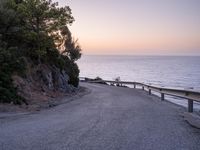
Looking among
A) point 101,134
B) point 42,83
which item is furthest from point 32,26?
point 101,134

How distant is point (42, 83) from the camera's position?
26016mm

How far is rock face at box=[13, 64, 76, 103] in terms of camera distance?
2098 cm

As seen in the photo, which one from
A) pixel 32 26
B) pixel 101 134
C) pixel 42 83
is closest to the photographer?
pixel 101 134

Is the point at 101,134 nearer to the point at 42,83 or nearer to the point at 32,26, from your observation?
the point at 42,83

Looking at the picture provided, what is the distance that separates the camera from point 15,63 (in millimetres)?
19406

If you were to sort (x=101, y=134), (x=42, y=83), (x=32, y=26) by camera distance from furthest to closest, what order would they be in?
1. (x=32, y=26)
2. (x=42, y=83)
3. (x=101, y=134)

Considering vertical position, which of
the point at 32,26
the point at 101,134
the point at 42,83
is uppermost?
the point at 32,26

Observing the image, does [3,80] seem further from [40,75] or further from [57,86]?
[57,86]

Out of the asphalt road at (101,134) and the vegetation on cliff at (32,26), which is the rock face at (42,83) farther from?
the asphalt road at (101,134)

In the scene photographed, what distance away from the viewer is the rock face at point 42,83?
68.8 ft

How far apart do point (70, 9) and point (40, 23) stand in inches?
109

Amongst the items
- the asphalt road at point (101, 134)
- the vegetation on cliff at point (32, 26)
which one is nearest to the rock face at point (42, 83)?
the vegetation on cliff at point (32, 26)

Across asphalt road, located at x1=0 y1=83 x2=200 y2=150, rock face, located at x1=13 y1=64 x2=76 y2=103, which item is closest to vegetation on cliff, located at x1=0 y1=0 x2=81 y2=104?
rock face, located at x1=13 y1=64 x2=76 y2=103

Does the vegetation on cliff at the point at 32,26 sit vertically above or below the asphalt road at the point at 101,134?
above
